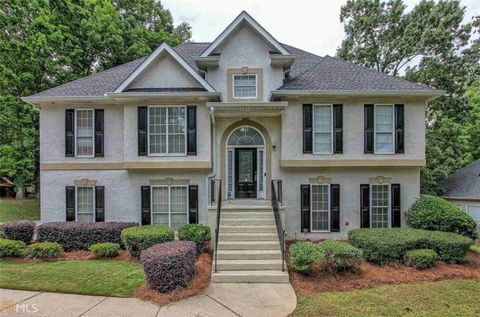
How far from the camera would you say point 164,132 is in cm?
1057

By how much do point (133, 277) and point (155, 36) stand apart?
19.7 meters

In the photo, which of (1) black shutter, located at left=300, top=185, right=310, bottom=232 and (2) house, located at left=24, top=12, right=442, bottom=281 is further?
(1) black shutter, located at left=300, top=185, right=310, bottom=232

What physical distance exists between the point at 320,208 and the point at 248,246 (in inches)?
160

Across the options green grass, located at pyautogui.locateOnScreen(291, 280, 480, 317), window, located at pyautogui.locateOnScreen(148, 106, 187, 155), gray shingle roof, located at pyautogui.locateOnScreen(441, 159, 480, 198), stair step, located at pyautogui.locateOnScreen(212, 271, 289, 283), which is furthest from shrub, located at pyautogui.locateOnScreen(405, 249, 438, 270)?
gray shingle roof, located at pyautogui.locateOnScreen(441, 159, 480, 198)

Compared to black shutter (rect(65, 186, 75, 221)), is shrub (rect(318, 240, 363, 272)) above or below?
below

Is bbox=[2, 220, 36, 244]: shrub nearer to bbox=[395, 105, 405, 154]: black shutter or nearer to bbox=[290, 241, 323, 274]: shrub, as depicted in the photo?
bbox=[290, 241, 323, 274]: shrub

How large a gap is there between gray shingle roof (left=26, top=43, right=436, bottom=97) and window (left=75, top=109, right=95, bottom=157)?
829 mm

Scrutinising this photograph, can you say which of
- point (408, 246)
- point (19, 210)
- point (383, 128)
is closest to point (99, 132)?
point (383, 128)

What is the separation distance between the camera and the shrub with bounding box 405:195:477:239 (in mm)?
9352

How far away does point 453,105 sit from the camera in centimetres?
1830

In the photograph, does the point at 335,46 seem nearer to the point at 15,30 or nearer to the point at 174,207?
the point at 174,207

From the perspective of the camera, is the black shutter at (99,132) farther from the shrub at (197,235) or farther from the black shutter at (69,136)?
the shrub at (197,235)

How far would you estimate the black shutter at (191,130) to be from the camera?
1042cm

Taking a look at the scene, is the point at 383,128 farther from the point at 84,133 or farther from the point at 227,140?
the point at 84,133
